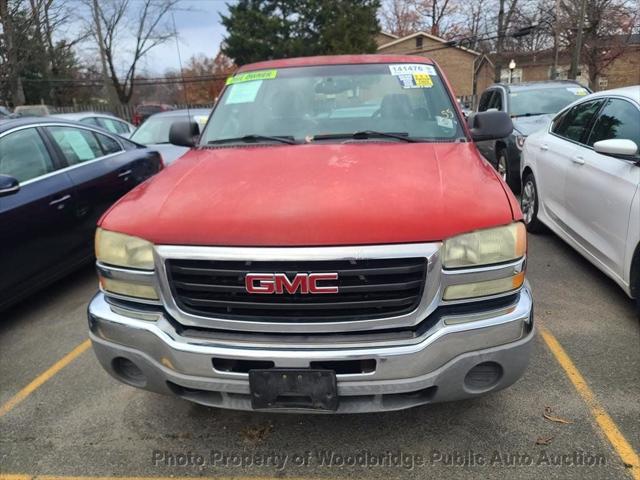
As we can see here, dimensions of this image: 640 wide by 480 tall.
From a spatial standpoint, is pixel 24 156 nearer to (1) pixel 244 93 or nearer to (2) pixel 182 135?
(2) pixel 182 135

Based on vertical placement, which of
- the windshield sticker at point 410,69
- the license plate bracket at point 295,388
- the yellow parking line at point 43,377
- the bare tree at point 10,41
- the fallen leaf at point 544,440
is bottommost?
the fallen leaf at point 544,440

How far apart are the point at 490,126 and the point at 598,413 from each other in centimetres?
189

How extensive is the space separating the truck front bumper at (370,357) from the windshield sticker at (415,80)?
175cm

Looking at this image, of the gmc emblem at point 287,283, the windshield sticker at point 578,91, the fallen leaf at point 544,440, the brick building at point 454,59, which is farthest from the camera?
the brick building at point 454,59

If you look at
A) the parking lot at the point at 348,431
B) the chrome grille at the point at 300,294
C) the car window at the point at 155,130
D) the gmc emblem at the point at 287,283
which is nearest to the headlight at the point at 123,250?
the chrome grille at the point at 300,294

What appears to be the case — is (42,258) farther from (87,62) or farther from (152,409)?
(87,62)

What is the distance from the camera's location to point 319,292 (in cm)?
198

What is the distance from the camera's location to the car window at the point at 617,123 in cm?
364

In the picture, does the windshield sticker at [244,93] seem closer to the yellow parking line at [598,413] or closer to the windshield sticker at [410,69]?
the windshield sticker at [410,69]

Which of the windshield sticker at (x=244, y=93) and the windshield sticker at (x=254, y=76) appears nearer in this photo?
the windshield sticker at (x=244, y=93)

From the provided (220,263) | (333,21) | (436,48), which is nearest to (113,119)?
(220,263)

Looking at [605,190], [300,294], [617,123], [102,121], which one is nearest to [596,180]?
[605,190]

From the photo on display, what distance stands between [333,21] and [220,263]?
36.0m

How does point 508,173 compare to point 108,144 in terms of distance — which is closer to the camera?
point 108,144
